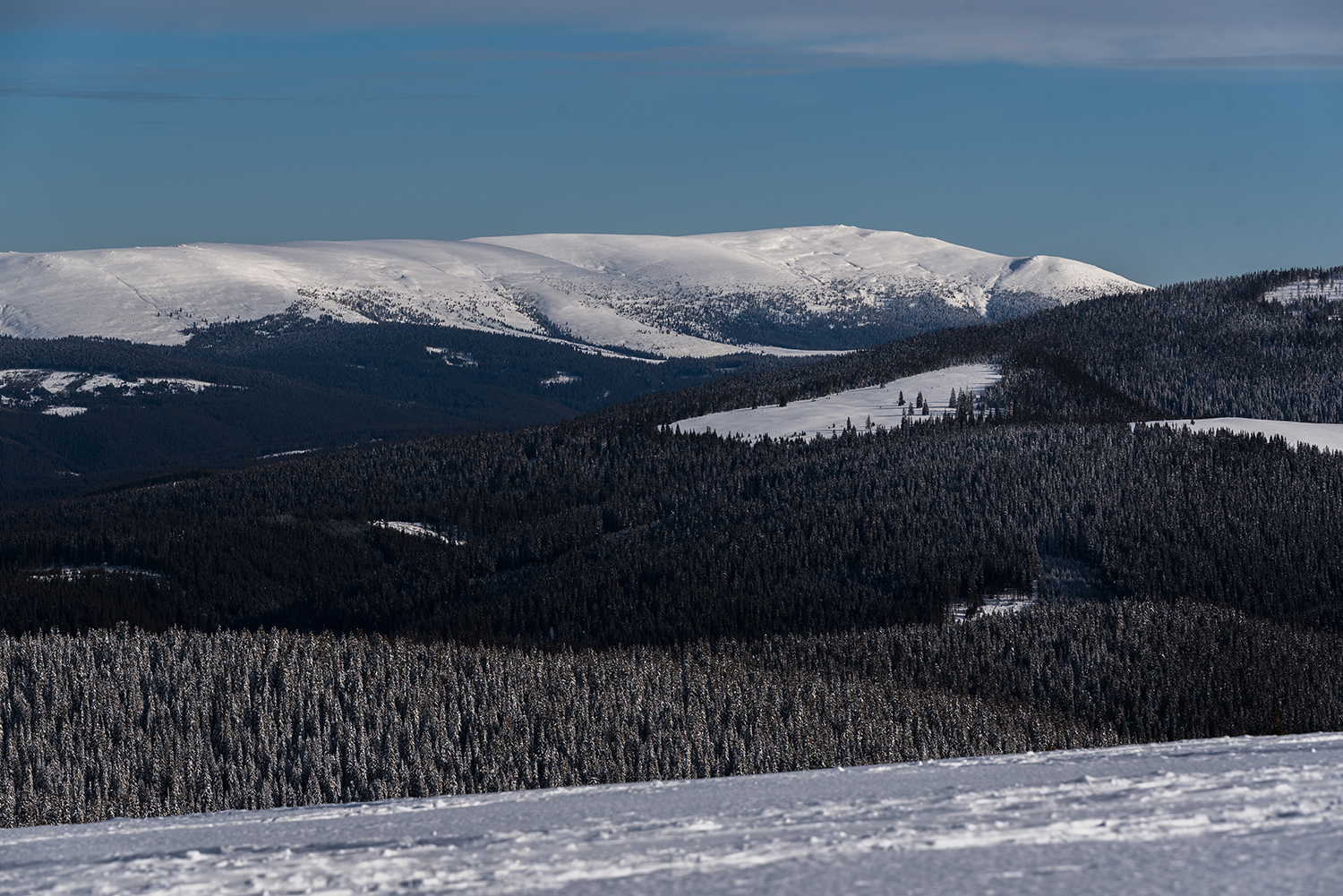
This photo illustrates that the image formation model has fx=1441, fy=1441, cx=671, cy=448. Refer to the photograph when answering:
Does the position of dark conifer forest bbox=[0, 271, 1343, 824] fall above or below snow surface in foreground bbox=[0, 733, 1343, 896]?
below

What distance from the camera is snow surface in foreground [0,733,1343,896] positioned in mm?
24516

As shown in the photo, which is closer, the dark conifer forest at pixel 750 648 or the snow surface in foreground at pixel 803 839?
the snow surface in foreground at pixel 803 839

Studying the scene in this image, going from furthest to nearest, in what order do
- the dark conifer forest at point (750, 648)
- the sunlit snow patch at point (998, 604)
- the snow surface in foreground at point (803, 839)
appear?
the sunlit snow patch at point (998, 604)
the dark conifer forest at point (750, 648)
the snow surface in foreground at point (803, 839)

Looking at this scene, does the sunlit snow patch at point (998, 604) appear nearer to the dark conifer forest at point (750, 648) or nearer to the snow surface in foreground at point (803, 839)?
the dark conifer forest at point (750, 648)

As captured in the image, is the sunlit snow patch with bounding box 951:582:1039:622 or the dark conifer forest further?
the sunlit snow patch with bounding box 951:582:1039:622

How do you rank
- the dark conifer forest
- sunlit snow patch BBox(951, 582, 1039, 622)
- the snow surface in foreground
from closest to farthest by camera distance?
the snow surface in foreground < the dark conifer forest < sunlit snow patch BBox(951, 582, 1039, 622)

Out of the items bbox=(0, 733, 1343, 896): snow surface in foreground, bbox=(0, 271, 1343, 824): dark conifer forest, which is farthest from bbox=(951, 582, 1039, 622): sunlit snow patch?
bbox=(0, 733, 1343, 896): snow surface in foreground

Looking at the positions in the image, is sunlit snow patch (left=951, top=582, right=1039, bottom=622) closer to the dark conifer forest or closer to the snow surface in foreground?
the dark conifer forest

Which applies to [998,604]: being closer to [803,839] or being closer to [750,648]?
[750,648]

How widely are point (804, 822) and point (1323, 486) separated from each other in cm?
16754

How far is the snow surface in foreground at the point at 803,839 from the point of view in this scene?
24.5 m

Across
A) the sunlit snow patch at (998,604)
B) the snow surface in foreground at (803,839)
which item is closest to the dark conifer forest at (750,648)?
the sunlit snow patch at (998,604)

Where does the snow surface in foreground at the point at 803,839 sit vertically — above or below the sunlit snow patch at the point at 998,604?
above

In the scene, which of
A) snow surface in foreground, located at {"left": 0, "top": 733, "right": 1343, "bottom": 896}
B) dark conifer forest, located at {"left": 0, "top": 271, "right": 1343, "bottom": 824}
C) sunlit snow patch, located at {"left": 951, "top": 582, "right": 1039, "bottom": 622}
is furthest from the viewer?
sunlit snow patch, located at {"left": 951, "top": 582, "right": 1039, "bottom": 622}
